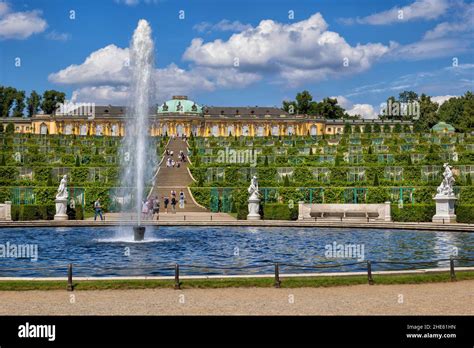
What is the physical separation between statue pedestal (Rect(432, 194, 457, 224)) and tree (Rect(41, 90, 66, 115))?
117250mm

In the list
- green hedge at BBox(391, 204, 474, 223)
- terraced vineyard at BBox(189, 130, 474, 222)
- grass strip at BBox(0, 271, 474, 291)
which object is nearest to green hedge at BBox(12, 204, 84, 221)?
terraced vineyard at BBox(189, 130, 474, 222)

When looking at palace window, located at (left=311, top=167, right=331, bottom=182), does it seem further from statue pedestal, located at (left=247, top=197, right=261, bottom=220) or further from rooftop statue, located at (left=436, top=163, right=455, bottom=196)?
rooftop statue, located at (left=436, top=163, right=455, bottom=196)

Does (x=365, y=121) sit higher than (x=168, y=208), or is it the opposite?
(x=365, y=121)

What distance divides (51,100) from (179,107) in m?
29.6

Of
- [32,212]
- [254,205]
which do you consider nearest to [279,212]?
[254,205]

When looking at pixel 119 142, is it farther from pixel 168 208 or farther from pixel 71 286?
pixel 71 286

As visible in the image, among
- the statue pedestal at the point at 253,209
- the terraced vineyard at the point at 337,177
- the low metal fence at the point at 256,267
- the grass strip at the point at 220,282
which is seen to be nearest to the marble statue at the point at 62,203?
the terraced vineyard at the point at 337,177

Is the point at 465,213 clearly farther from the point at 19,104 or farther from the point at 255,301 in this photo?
the point at 19,104

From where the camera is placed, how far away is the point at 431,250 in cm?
2220

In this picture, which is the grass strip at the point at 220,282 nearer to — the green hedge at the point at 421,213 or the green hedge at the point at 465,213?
the green hedge at the point at 465,213

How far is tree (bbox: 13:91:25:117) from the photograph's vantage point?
463 feet

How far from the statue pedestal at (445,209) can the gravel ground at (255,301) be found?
2158 cm
